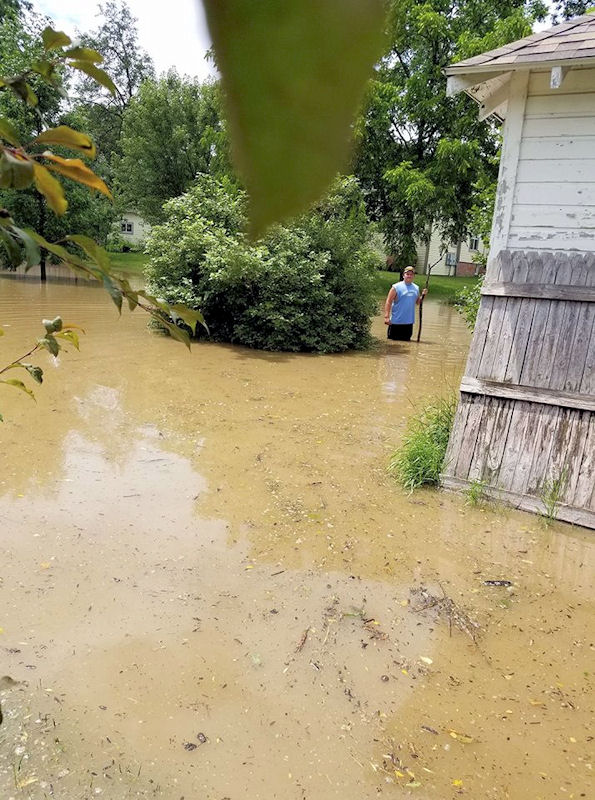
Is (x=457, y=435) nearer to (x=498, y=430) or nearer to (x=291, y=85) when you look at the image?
(x=498, y=430)

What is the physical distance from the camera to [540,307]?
132 inches

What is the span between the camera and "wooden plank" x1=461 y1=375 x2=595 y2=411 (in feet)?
10.7

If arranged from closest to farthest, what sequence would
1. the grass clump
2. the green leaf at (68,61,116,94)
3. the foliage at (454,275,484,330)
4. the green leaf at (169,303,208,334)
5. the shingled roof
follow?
the green leaf at (68,61,116,94) → the green leaf at (169,303,208,334) → the shingled roof → the grass clump → the foliage at (454,275,484,330)

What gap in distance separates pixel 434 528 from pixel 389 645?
3.57ft

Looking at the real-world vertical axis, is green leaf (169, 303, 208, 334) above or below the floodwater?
above

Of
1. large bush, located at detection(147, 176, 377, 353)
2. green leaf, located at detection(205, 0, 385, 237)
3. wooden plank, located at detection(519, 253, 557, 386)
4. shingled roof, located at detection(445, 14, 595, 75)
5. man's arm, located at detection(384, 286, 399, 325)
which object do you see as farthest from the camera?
man's arm, located at detection(384, 286, 399, 325)

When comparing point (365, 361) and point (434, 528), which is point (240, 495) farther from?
point (365, 361)

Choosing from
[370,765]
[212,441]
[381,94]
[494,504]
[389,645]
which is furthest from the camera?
[212,441]

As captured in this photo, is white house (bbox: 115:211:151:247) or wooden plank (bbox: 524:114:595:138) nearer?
white house (bbox: 115:211:151:247)

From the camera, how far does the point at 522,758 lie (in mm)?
1840

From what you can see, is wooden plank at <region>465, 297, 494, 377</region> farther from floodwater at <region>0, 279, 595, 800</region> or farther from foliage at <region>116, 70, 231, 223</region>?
foliage at <region>116, 70, 231, 223</region>

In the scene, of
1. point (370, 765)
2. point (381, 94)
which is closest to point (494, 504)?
point (370, 765)

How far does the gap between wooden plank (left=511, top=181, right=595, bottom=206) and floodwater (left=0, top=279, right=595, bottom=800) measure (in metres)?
1.75

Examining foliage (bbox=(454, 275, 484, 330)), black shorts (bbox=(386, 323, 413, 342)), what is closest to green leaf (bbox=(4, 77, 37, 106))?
foliage (bbox=(454, 275, 484, 330))
